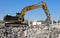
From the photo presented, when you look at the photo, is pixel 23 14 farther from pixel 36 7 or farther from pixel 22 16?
pixel 36 7

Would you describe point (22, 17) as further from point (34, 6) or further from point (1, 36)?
point (1, 36)

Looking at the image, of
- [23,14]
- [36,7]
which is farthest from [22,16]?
[36,7]

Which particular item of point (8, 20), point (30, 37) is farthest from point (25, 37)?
point (8, 20)

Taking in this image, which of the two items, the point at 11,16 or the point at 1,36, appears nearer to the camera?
the point at 1,36

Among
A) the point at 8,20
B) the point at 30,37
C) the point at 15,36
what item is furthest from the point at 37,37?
the point at 8,20

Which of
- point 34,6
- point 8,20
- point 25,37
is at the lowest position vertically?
point 25,37

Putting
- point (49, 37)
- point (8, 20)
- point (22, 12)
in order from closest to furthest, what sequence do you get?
point (49, 37), point (8, 20), point (22, 12)

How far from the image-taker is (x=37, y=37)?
14.1 meters

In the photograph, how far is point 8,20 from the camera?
21984 mm

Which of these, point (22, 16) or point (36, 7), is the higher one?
point (36, 7)

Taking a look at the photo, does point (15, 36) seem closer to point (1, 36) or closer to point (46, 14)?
point (1, 36)

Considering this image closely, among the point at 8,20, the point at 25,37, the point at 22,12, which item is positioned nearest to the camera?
the point at 25,37

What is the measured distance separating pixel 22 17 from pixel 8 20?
2.11 metres

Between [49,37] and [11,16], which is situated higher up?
[11,16]
